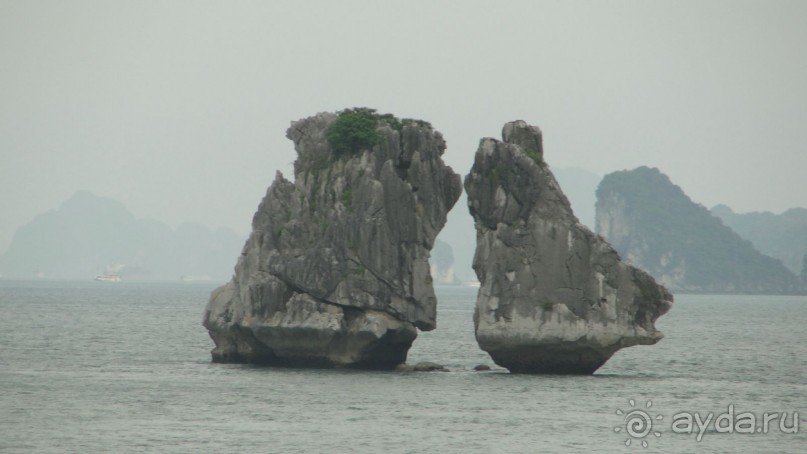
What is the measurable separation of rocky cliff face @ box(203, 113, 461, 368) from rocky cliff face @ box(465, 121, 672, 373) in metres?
3.72

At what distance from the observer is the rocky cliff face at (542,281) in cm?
6194

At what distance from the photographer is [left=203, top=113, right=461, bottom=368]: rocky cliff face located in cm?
6588

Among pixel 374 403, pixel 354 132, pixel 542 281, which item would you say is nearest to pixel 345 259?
pixel 354 132

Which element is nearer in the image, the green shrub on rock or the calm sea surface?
the calm sea surface

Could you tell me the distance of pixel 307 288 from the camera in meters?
66.0

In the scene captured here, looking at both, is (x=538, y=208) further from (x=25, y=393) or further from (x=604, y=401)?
(x=25, y=393)

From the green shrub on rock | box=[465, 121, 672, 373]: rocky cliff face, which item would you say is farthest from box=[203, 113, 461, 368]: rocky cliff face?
box=[465, 121, 672, 373]: rocky cliff face

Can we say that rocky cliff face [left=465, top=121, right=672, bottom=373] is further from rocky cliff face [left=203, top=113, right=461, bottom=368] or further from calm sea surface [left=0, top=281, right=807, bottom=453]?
rocky cliff face [left=203, top=113, right=461, bottom=368]

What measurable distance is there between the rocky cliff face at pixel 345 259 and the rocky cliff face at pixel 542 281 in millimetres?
3725

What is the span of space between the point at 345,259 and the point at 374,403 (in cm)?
1231

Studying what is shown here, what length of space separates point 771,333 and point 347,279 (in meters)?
62.3

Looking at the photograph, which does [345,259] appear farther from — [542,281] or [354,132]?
[542,281]

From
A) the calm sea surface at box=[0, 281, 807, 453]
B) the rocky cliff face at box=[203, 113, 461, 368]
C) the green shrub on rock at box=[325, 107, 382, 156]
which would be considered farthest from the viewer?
the green shrub on rock at box=[325, 107, 382, 156]

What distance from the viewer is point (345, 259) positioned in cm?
6662
